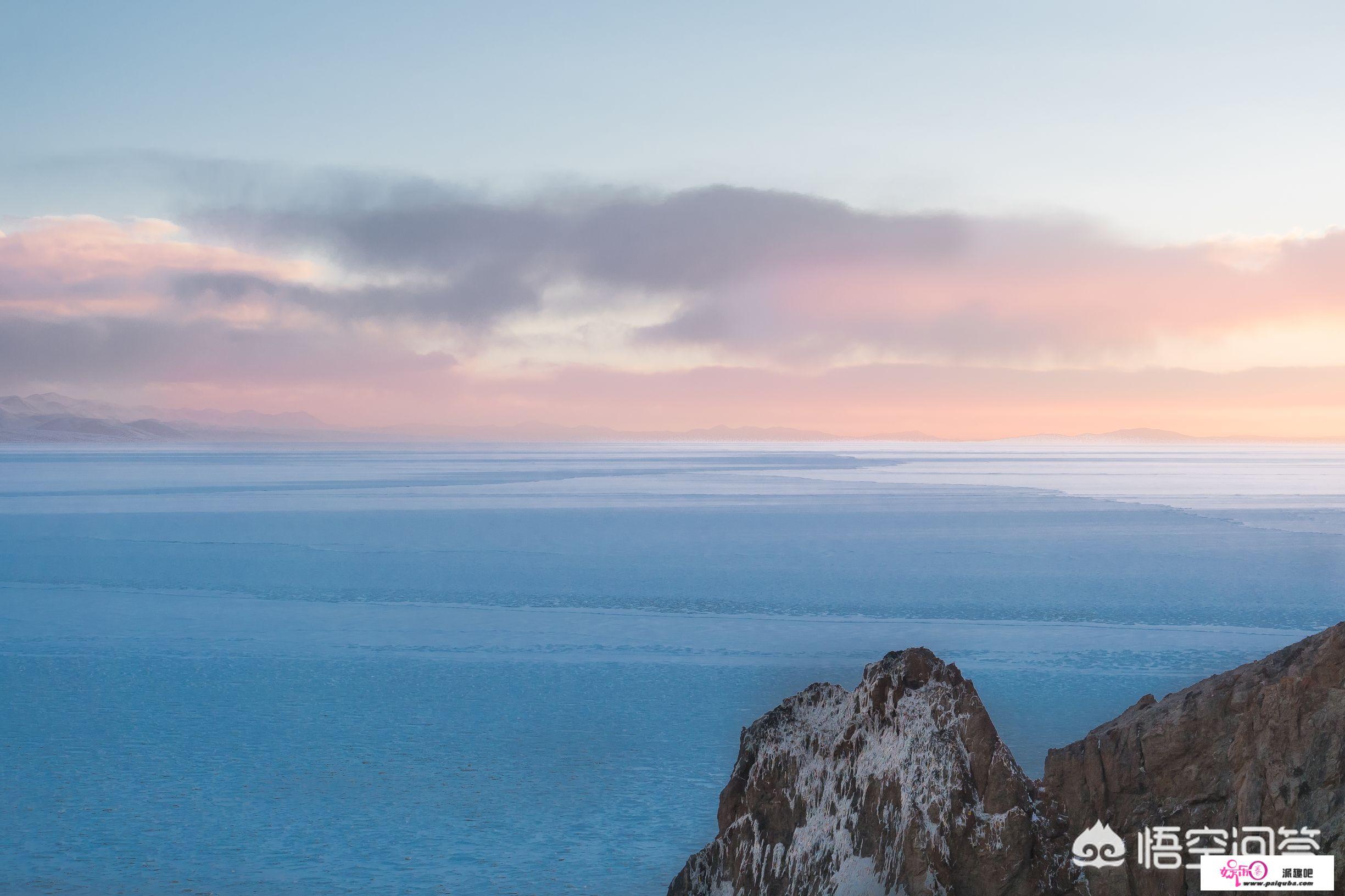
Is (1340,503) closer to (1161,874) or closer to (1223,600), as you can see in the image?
(1223,600)

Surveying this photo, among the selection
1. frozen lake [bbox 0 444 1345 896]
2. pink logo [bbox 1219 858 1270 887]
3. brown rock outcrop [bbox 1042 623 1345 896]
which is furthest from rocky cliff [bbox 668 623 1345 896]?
frozen lake [bbox 0 444 1345 896]

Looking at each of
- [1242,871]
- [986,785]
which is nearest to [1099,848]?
[986,785]

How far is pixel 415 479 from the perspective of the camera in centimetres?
4975

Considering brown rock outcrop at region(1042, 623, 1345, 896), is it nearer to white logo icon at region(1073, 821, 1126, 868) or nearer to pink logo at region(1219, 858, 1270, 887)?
white logo icon at region(1073, 821, 1126, 868)

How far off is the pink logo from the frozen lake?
9.20 feet

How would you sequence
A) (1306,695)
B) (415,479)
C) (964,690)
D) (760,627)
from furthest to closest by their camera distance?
(415,479) < (760,627) < (964,690) < (1306,695)

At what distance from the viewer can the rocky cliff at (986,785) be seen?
13.4ft

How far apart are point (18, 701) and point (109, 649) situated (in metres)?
2.20

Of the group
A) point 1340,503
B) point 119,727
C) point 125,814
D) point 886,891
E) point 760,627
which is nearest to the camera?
point 886,891

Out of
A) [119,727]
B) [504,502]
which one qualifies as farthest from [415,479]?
[119,727]

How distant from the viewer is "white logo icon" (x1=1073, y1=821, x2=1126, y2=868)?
4340 mm

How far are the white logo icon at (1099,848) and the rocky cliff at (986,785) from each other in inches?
1.2
